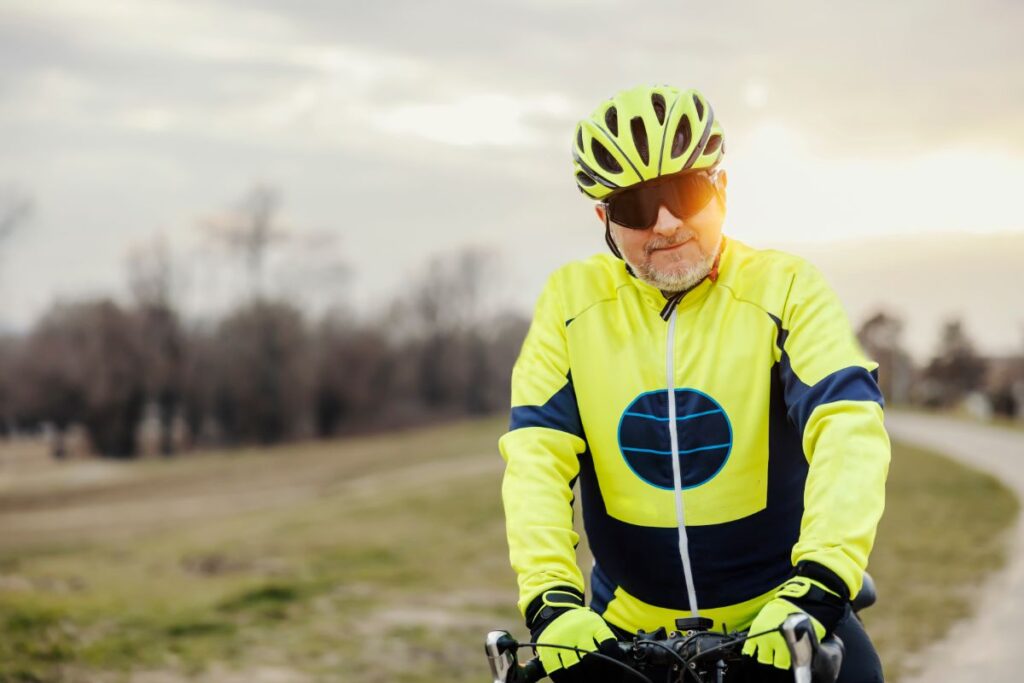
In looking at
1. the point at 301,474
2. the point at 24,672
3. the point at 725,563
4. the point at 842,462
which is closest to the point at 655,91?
the point at 842,462

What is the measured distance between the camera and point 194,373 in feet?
190

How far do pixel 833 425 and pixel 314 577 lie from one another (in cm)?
1252

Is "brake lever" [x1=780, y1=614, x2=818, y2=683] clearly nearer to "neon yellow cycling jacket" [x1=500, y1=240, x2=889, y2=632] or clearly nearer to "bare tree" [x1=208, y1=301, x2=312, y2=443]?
"neon yellow cycling jacket" [x1=500, y1=240, x2=889, y2=632]

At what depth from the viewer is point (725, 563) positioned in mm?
2953

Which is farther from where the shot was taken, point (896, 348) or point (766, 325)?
point (896, 348)

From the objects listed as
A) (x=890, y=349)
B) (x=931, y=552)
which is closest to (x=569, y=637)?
(x=931, y=552)

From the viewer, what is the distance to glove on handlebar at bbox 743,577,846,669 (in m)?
2.30

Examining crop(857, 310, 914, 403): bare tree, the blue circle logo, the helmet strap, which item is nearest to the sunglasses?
the helmet strap

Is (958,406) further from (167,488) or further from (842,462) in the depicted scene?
(842,462)

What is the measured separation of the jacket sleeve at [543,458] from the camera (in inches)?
108

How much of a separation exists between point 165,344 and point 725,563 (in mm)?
58990

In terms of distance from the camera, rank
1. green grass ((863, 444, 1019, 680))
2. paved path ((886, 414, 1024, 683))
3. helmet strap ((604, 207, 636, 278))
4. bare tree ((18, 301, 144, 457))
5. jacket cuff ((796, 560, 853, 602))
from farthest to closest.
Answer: bare tree ((18, 301, 144, 457)) → green grass ((863, 444, 1019, 680)) → paved path ((886, 414, 1024, 683)) → helmet strap ((604, 207, 636, 278)) → jacket cuff ((796, 560, 853, 602))

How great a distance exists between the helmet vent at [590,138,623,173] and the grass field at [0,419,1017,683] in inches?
261

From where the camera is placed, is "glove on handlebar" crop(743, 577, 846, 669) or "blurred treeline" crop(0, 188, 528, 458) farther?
"blurred treeline" crop(0, 188, 528, 458)
